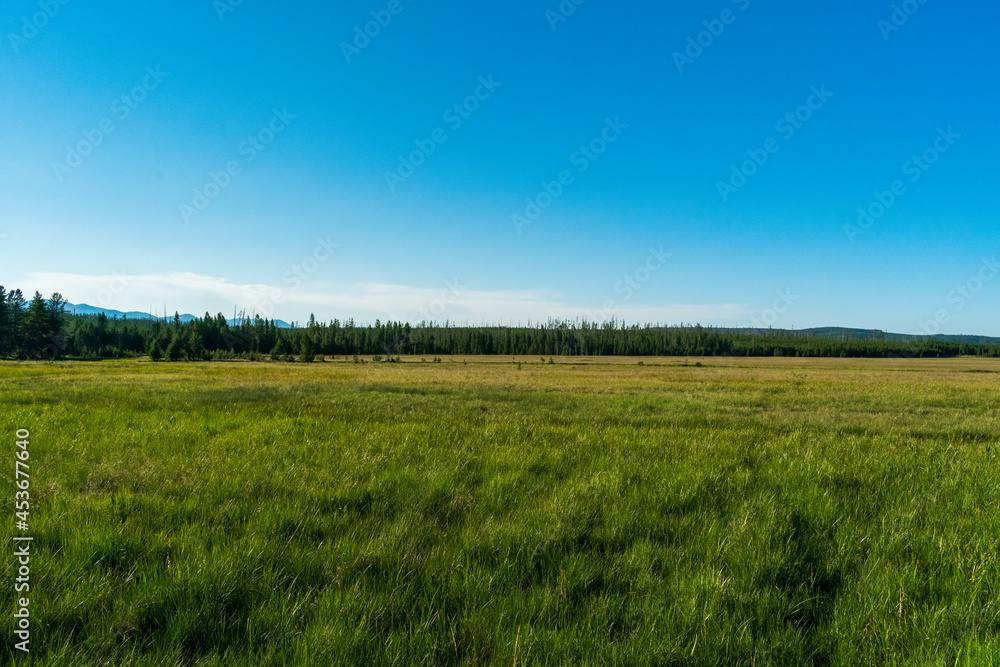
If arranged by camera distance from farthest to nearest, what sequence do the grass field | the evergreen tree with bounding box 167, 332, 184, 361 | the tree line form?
the tree line, the evergreen tree with bounding box 167, 332, 184, 361, the grass field

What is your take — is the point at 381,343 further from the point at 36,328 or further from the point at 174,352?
the point at 36,328

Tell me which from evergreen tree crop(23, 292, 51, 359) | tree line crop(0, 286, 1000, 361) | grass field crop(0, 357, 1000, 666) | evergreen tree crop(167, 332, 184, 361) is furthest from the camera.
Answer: tree line crop(0, 286, 1000, 361)

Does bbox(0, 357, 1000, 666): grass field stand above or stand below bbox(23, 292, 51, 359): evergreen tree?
below

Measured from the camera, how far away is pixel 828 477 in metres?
6.18

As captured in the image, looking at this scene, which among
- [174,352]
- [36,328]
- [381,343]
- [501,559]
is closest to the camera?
[501,559]

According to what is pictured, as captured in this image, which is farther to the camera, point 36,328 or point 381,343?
point 381,343

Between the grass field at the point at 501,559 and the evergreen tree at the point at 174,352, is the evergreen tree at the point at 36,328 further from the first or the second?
the grass field at the point at 501,559

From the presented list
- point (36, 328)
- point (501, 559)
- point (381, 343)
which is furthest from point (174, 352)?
point (501, 559)

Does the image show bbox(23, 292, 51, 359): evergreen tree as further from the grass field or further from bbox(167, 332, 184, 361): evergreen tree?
the grass field

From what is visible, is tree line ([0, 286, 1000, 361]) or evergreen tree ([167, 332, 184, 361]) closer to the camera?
evergreen tree ([167, 332, 184, 361])

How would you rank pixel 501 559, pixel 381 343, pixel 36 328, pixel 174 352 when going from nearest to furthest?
pixel 501 559 < pixel 36 328 < pixel 174 352 < pixel 381 343

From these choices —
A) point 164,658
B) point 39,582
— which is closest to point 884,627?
point 164,658

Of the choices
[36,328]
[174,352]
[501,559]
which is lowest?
[174,352]

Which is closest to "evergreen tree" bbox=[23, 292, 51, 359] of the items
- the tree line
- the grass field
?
the tree line
